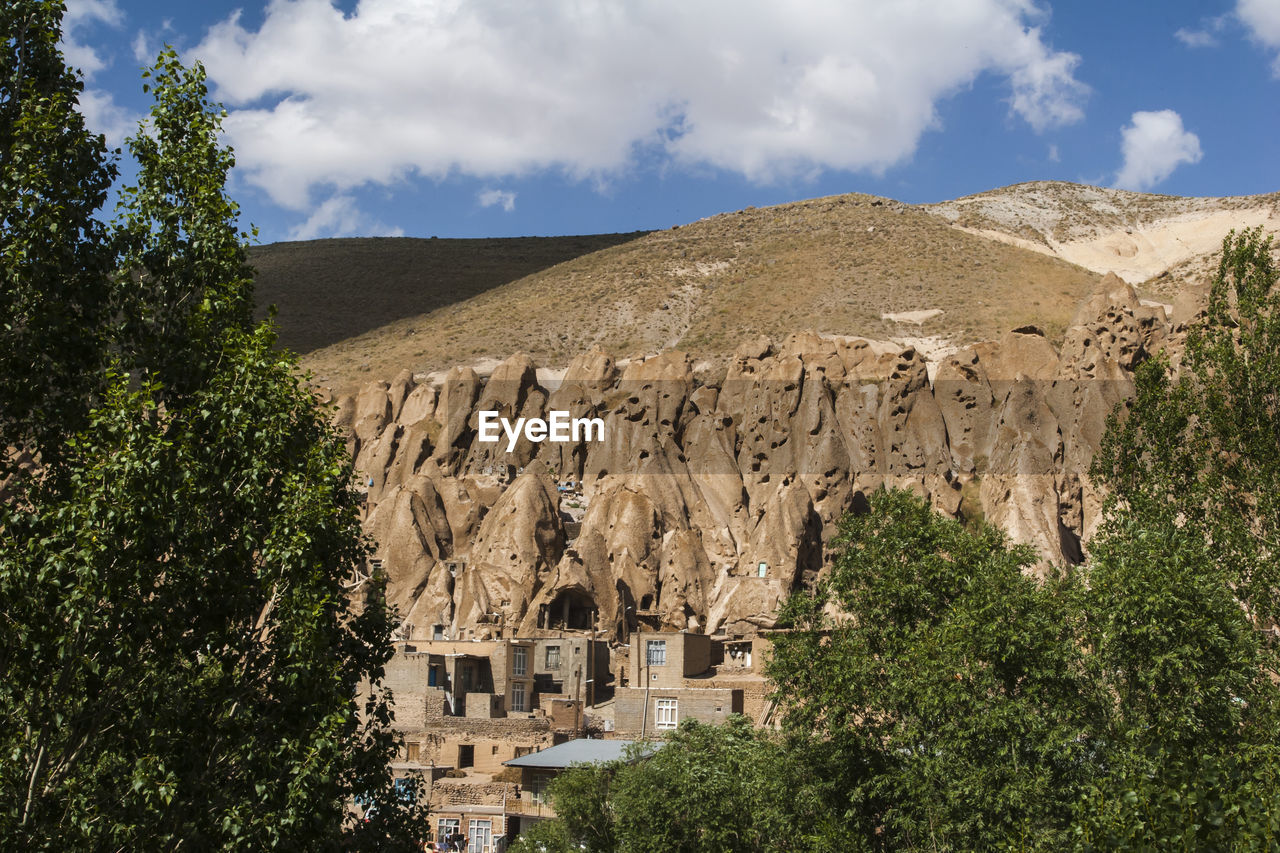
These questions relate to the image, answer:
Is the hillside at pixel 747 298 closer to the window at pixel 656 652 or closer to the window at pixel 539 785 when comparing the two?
the window at pixel 656 652

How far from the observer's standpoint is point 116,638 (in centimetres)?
1430

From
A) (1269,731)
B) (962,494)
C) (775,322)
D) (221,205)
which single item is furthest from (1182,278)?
(221,205)

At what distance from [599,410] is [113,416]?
79208 mm

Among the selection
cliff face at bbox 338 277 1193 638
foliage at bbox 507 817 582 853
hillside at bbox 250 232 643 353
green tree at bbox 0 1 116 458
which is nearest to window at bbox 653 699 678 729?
cliff face at bbox 338 277 1193 638

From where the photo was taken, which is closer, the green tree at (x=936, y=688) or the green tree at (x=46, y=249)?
the green tree at (x=46, y=249)

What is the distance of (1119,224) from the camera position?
161m

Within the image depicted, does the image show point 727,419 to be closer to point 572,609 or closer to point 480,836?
point 572,609

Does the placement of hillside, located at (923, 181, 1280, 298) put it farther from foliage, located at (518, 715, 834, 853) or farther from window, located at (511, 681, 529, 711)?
foliage, located at (518, 715, 834, 853)

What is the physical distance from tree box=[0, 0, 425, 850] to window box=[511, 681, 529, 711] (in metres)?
40.2

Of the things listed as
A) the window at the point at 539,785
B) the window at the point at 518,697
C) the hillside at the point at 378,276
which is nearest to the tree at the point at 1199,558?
the window at the point at 539,785

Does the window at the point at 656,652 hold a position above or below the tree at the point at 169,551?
below

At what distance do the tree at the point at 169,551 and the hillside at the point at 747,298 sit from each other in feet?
317

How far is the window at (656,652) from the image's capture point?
2176 inches

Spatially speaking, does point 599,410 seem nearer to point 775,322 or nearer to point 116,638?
point 775,322
